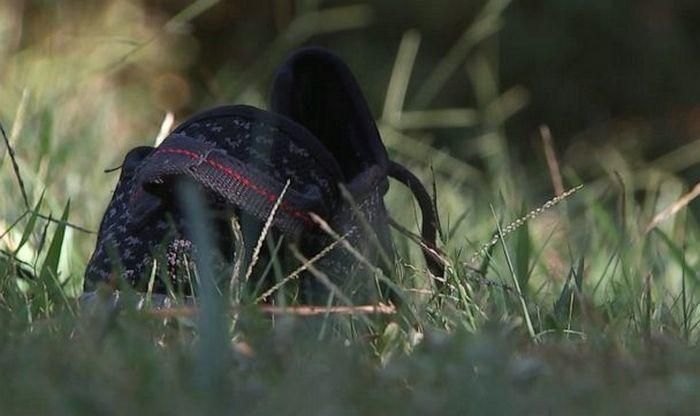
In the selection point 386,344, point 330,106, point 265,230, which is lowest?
point 386,344

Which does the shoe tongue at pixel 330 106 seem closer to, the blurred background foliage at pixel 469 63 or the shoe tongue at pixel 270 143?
the shoe tongue at pixel 270 143

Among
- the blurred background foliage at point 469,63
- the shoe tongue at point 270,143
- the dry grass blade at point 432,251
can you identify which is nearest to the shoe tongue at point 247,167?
the shoe tongue at point 270,143

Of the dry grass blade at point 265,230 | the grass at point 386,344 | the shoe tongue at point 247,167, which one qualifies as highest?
the shoe tongue at point 247,167

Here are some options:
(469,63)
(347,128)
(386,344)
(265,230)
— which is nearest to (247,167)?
(265,230)

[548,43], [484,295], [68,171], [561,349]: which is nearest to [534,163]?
[548,43]

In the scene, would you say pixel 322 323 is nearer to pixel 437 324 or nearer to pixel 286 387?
pixel 437 324

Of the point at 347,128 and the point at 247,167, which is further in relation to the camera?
the point at 347,128

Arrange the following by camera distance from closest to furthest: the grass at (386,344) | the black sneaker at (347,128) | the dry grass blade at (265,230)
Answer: the grass at (386,344) < the dry grass blade at (265,230) < the black sneaker at (347,128)

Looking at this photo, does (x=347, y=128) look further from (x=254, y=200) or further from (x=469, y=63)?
(x=469, y=63)

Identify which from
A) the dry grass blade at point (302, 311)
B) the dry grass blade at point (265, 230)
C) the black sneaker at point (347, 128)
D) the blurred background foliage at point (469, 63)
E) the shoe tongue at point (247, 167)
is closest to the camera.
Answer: the dry grass blade at point (302, 311)

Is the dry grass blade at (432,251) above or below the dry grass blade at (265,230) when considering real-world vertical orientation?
below
